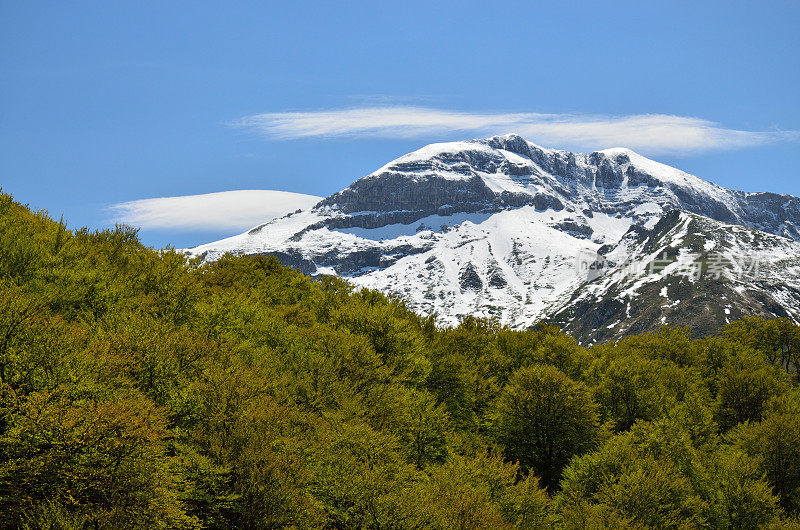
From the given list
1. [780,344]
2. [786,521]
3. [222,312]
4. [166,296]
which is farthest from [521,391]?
[780,344]

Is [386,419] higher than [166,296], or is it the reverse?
[166,296]

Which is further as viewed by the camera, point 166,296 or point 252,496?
point 166,296

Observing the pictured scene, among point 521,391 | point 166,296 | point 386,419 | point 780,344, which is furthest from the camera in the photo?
point 780,344

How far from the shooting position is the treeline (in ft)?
85.6

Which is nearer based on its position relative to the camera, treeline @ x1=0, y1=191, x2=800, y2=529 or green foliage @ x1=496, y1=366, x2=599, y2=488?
treeline @ x1=0, y1=191, x2=800, y2=529

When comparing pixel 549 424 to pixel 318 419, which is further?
pixel 549 424

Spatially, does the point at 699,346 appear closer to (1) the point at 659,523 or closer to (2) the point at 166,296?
(1) the point at 659,523

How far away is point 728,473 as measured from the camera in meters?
48.9

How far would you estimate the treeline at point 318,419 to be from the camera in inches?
1027

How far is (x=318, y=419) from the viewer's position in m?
40.9

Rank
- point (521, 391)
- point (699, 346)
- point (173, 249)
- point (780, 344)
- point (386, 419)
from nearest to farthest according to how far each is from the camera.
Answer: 1. point (386, 419)
2. point (521, 391)
3. point (173, 249)
4. point (699, 346)
5. point (780, 344)

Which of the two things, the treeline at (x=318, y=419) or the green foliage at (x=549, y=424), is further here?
the green foliage at (x=549, y=424)

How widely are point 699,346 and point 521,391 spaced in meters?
58.2

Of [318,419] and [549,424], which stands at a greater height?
[318,419]
